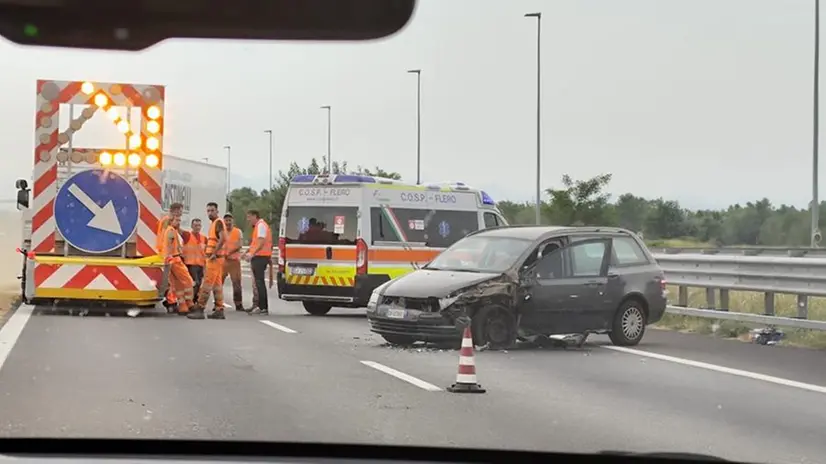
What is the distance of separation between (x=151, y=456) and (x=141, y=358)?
708cm

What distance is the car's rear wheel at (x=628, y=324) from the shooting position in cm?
1271

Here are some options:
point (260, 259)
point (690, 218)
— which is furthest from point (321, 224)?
point (690, 218)

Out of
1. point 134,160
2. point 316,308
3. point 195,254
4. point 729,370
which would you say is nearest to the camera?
point 729,370

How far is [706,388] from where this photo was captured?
9.36 m

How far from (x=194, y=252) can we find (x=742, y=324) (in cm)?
811

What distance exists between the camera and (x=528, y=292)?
12023 millimetres

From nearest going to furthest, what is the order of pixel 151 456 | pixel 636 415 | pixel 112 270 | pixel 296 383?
pixel 151 456 → pixel 636 415 → pixel 296 383 → pixel 112 270

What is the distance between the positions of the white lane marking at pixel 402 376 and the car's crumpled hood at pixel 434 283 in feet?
4.80

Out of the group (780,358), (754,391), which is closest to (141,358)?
(754,391)

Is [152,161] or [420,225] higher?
[152,161]

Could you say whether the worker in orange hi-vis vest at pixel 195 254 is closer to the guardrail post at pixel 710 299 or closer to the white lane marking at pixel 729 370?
the white lane marking at pixel 729 370

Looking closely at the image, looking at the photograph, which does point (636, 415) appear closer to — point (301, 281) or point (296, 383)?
point (296, 383)

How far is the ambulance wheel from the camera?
57.3 feet

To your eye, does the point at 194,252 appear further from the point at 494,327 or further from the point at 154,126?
the point at 154,126
